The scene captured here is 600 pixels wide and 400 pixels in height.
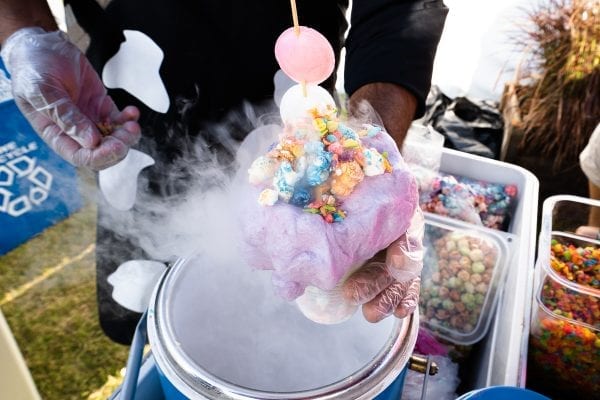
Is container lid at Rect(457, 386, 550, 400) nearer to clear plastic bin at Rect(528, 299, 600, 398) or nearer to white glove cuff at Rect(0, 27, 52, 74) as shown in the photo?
clear plastic bin at Rect(528, 299, 600, 398)

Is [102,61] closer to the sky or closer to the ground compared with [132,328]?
closer to the sky

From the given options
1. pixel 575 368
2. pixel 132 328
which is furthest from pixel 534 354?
pixel 132 328

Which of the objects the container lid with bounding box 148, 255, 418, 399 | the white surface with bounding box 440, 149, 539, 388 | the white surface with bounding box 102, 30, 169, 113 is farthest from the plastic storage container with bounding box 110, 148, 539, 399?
the white surface with bounding box 102, 30, 169, 113

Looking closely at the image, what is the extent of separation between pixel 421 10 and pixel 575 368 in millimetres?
1223

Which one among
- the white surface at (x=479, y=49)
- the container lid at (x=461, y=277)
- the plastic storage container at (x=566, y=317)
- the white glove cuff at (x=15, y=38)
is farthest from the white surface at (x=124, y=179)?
the white surface at (x=479, y=49)

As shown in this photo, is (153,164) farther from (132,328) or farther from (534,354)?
(534,354)

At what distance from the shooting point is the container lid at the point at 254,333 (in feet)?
3.38

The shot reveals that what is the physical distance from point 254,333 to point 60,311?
7.25ft

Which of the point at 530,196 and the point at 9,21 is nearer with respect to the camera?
the point at 9,21

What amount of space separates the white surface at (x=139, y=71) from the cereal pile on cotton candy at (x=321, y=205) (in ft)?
2.77

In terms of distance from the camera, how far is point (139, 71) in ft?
5.27

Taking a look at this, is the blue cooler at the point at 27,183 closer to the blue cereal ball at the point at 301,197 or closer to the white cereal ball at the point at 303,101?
the white cereal ball at the point at 303,101

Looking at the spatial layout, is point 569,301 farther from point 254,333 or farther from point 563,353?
point 254,333

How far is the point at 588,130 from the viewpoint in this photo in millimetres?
3141
